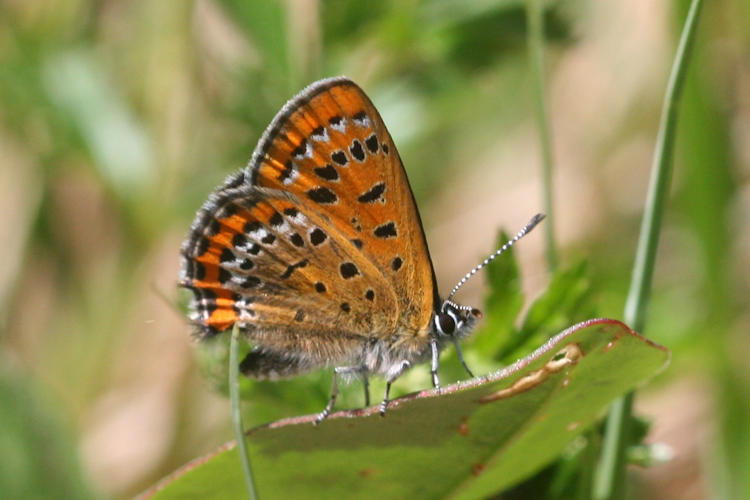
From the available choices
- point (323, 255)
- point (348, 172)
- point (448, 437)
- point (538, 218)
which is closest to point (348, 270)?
point (323, 255)

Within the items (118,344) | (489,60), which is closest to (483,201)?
(489,60)

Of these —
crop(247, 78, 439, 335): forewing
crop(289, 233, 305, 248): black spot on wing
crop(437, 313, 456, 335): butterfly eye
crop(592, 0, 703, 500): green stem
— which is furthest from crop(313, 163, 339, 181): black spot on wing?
crop(592, 0, 703, 500): green stem

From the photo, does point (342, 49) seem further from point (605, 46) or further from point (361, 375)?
point (605, 46)

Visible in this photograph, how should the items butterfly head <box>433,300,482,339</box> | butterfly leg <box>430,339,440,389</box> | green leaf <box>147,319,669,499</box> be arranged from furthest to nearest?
1. butterfly head <box>433,300,482,339</box>
2. butterfly leg <box>430,339,440,389</box>
3. green leaf <box>147,319,669,499</box>

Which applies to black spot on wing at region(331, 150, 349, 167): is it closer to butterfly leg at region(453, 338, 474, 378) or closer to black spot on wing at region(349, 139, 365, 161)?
black spot on wing at region(349, 139, 365, 161)

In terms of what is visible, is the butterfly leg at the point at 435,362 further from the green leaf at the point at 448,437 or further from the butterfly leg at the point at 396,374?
the green leaf at the point at 448,437
